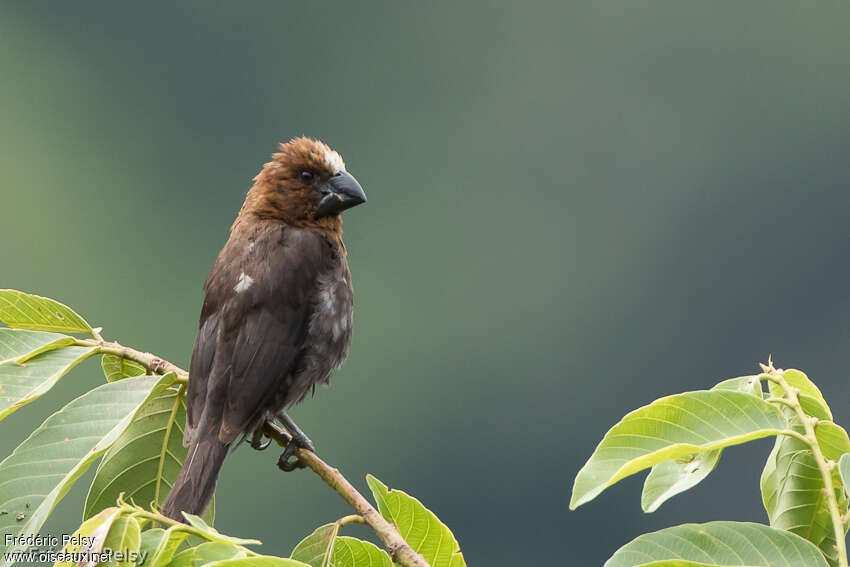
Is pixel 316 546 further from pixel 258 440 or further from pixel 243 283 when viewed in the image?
pixel 243 283

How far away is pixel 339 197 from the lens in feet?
12.2

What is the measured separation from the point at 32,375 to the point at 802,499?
1.32 meters

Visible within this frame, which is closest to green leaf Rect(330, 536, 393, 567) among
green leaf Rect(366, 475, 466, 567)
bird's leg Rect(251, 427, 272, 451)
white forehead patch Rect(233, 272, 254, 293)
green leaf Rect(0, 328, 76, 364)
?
green leaf Rect(366, 475, 466, 567)

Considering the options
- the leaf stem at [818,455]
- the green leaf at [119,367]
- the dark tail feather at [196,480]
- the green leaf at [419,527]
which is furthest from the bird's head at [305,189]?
the leaf stem at [818,455]

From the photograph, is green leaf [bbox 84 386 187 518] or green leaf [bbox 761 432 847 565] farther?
green leaf [bbox 84 386 187 518]

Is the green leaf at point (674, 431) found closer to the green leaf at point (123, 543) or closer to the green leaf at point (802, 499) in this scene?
the green leaf at point (802, 499)

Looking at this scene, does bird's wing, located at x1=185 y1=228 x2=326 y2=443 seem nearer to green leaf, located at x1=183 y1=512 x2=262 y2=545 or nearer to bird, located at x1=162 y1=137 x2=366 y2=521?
bird, located at x1=162 y1=137 x2=366 y2=521

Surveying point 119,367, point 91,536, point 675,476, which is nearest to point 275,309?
point 119,367

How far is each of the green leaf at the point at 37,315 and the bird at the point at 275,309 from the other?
42 cm

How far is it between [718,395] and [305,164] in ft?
→ 8.16

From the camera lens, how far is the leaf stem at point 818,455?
1.47 metres

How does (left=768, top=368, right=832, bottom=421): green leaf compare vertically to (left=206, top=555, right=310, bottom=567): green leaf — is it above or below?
above

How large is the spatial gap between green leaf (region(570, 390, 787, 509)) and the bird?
1344mm

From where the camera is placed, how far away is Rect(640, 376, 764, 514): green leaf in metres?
1.59
